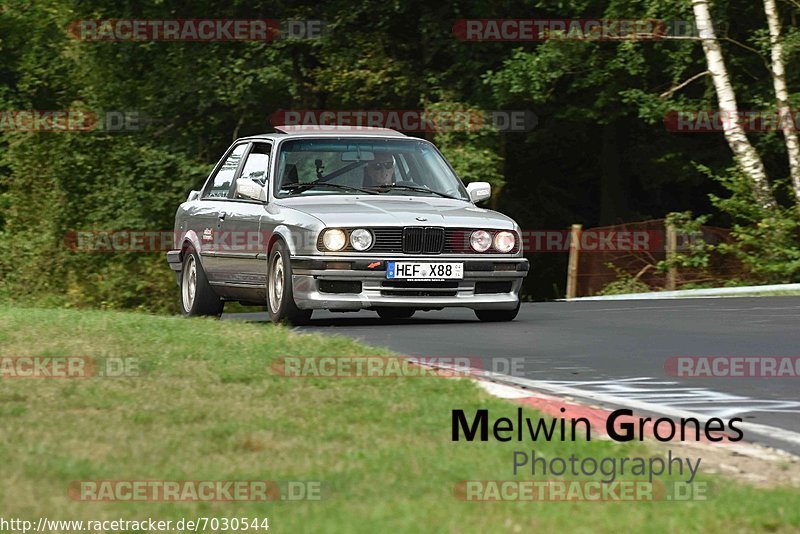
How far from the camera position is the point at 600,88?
33.0 meters

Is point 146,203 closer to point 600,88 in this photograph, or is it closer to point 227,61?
point 227,61

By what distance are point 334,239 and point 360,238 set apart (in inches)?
9.5

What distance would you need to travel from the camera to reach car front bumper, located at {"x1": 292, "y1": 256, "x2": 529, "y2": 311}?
13.7 metres

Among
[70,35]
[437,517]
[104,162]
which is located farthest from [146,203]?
[437,517]

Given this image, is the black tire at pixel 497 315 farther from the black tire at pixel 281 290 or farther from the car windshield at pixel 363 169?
the black tire at pixel 281 290

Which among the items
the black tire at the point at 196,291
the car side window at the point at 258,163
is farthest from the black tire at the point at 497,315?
the black tire at the point at 196,291

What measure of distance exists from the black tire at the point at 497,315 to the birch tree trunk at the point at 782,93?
12.3 m

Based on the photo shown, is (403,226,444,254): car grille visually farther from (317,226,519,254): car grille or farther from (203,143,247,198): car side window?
(203,143,247,198): car side window

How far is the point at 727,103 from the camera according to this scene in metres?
27.2

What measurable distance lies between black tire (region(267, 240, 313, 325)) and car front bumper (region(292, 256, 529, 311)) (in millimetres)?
91

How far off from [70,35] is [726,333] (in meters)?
25.8

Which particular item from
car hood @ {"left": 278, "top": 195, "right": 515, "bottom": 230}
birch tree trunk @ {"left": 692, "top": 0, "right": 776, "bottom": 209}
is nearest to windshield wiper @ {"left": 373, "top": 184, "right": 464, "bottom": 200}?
car hood @ {"left": 278, "top": 195, "right": 515, "bottom": 230}

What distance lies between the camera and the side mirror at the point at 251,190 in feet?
48.5

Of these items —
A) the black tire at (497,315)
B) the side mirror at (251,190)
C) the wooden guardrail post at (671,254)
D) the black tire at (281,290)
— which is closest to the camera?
the black tire at (281,290)
